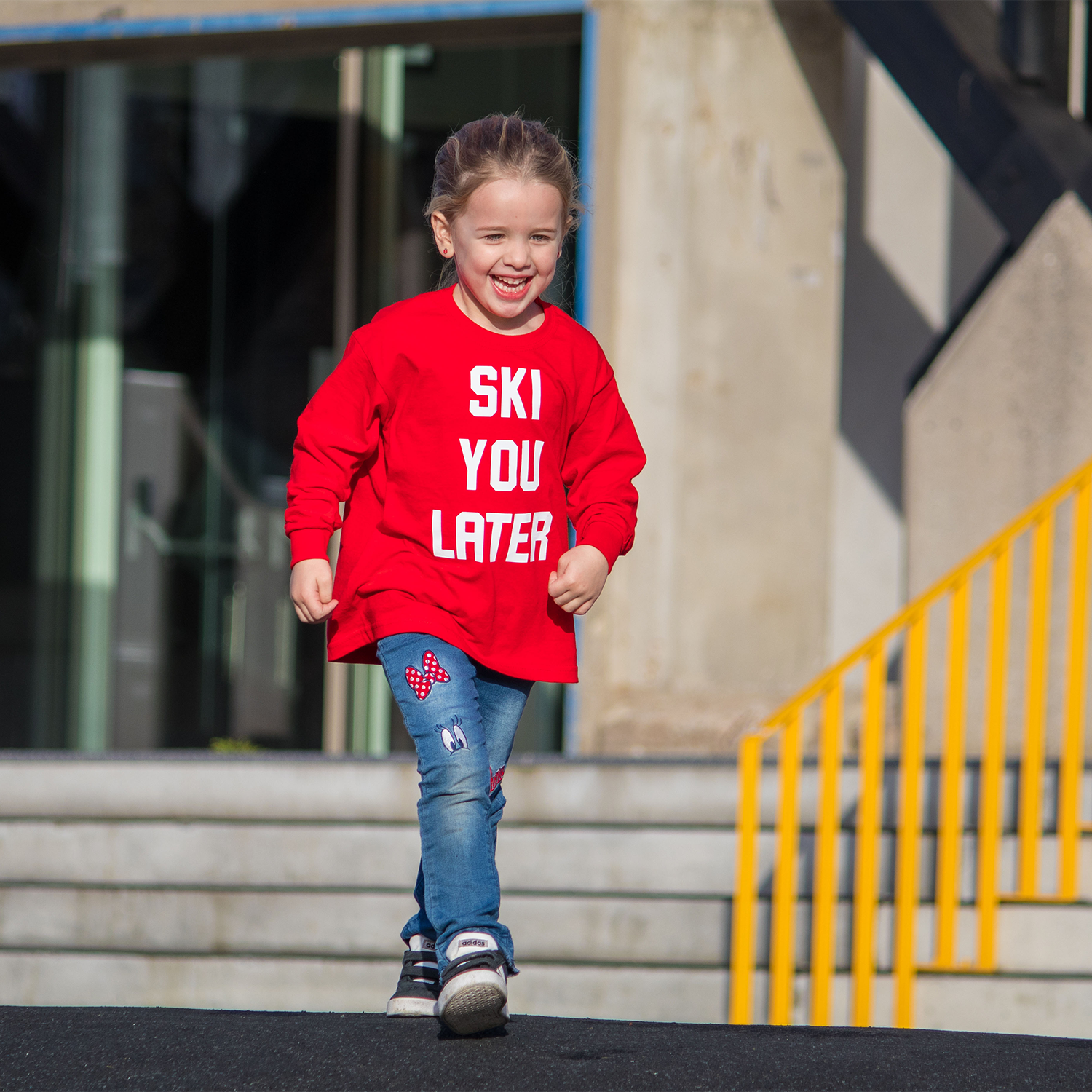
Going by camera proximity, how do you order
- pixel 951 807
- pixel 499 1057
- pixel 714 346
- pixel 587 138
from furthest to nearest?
1. pixel 587 138
2. pixel 714 346
3. pixel 951 807
4. pixel 499 1057

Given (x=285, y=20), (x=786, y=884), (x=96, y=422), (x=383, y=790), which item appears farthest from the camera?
A: (x=96, y=422)

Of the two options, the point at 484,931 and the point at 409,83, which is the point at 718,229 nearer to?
the point at 409,83

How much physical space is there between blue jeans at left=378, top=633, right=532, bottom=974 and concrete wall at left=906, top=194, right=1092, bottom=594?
3264 millimetres

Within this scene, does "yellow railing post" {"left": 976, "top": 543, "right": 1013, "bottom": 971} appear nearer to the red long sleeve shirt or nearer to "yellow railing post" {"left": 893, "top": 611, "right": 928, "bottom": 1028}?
"yellow railing post" {"left": 893, "top": 611, "right": 928, "bottom": 1028}

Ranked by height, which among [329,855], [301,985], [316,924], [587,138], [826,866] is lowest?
[301,985]

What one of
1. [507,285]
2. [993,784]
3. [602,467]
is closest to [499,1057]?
[602,467]

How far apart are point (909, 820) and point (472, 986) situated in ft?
7.03

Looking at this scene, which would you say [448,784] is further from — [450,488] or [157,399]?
[157,399]

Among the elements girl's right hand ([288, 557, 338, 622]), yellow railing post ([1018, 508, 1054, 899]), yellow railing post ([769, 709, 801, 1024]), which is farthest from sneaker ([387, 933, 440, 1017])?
yellow railing post ([1018, 508, 1054, 899])

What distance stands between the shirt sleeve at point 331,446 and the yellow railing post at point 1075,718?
8.88 feet

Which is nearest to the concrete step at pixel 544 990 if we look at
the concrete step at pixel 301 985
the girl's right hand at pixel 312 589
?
the concrete step at pixel 301 985

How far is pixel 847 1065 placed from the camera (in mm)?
2271

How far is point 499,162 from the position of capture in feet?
7.99

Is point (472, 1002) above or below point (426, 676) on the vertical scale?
below
